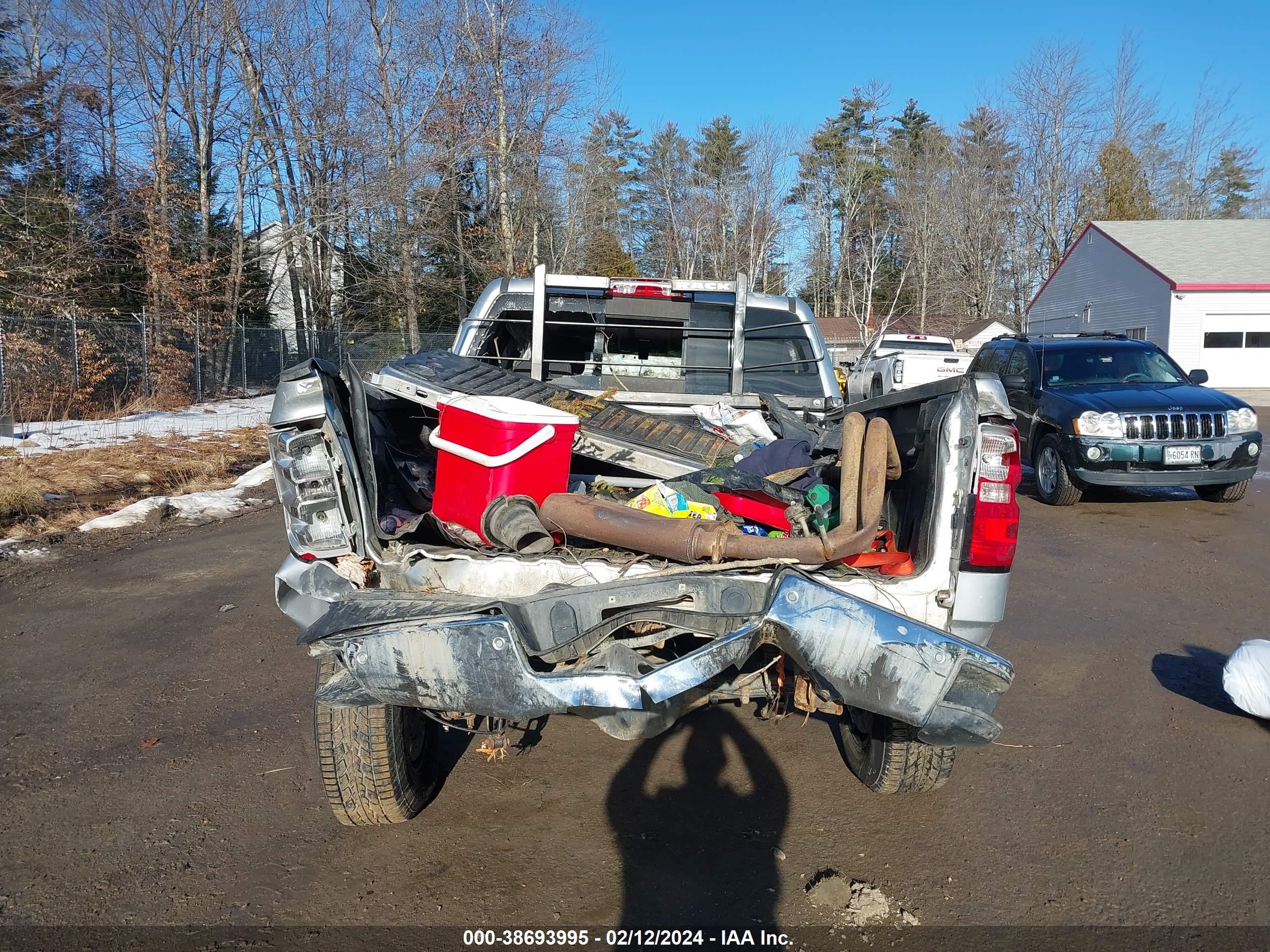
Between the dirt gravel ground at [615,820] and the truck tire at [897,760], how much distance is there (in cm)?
8

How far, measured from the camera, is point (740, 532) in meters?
3.04

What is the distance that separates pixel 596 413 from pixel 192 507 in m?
6.66

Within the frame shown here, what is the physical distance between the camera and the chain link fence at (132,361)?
15.7 meters

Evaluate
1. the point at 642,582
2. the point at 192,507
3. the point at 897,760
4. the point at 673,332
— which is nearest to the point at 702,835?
the point at 897,760

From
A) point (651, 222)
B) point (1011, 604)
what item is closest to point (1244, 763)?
point (1011, 604)

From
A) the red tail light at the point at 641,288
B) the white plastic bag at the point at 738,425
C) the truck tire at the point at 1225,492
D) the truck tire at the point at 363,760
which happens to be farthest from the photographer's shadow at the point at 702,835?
the truck tire at the point at 1225,492

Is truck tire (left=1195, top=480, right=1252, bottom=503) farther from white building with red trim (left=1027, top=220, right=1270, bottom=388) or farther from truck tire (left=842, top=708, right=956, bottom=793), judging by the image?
white building with red trim (left=1027, top=220, right=1270, bottom=388)

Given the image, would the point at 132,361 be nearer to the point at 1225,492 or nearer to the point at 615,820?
the point at 615,820

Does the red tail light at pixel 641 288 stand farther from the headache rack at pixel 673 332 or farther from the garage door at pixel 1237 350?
the garage door at pixel 1237 350

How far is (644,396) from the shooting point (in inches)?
190

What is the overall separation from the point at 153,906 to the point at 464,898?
3.09ft

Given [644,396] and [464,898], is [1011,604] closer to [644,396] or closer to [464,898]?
[644,396]

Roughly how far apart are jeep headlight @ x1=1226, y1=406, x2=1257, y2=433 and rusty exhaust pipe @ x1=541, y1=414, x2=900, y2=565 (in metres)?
7.96

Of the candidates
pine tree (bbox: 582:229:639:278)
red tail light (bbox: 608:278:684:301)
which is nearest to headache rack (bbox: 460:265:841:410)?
red tail light (bbox: 608:278:684:301)
